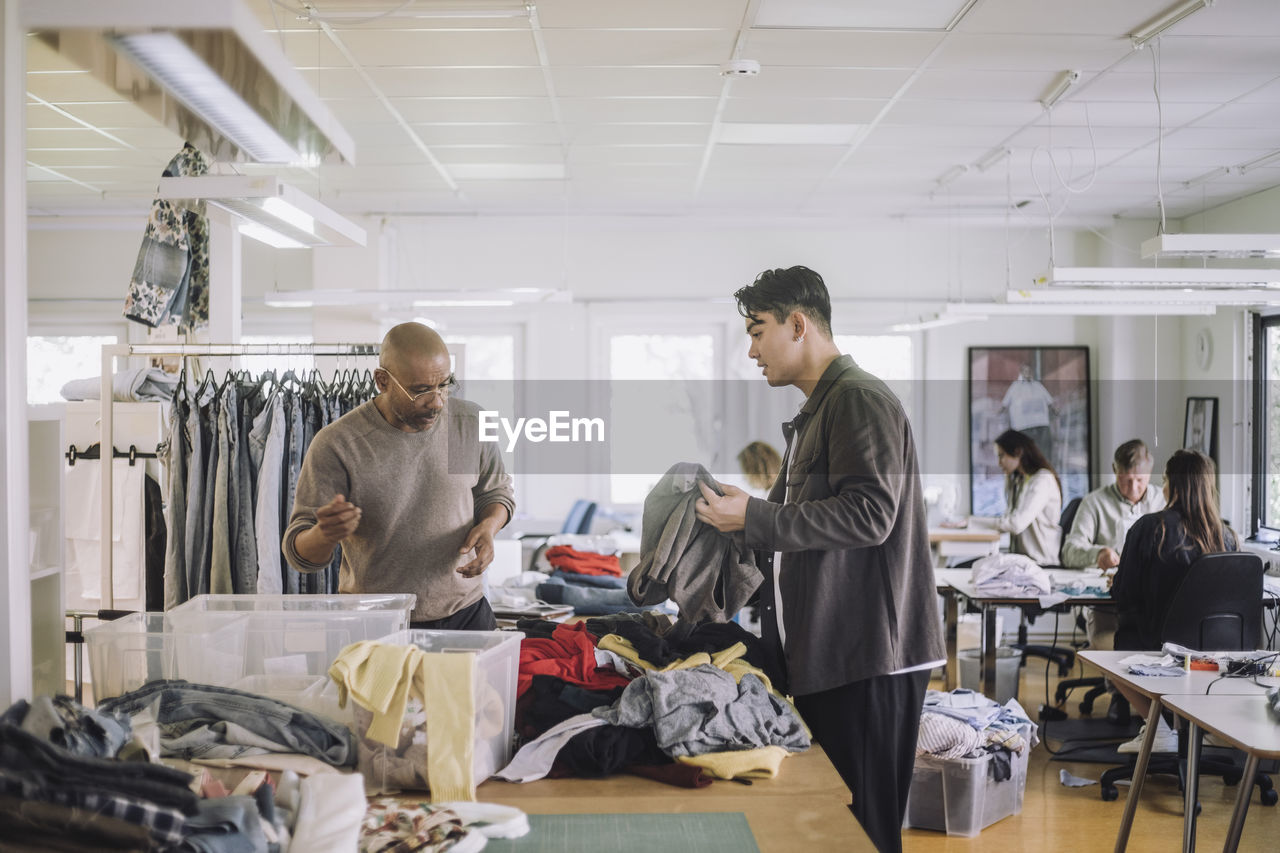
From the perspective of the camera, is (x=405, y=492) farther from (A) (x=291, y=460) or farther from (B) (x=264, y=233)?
(A) (x=291, y=460)

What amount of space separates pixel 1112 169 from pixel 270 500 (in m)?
4.94

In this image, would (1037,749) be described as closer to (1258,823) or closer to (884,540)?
(1258,823)

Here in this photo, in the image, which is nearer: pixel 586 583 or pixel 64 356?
pixel 586 583

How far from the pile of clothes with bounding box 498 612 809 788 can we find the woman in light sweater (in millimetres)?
4048

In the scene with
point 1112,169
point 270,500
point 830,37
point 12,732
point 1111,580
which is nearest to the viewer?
point 12,732

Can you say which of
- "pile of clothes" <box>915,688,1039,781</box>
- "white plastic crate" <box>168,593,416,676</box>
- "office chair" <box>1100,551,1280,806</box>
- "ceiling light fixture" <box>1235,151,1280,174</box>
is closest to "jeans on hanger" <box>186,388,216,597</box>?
"white plastic crate" <box>168,593,416,676</box>

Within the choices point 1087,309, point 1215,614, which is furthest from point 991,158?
point 1215,614

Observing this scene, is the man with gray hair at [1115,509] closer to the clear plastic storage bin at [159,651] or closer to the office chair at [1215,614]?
the office chair at [1215,614]

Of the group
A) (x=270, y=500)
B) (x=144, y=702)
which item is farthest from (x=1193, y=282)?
(x=144, y=702)

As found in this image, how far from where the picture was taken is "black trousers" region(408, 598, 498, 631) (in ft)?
8.55

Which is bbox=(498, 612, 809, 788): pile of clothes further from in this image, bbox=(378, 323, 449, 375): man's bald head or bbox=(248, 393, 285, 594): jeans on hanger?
bbox=(248, 393, 285, 594): jeans on hanger

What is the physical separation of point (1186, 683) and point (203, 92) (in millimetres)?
3175

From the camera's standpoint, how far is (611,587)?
4.50 meters

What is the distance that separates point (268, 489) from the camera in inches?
144
